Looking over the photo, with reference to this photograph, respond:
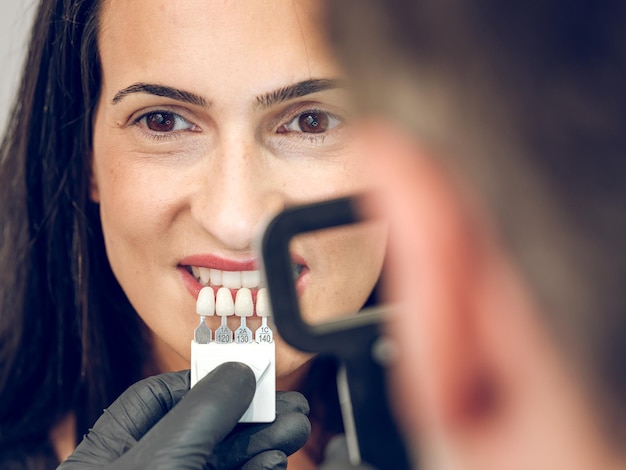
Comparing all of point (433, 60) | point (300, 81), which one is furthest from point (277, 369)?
point (433, 60)

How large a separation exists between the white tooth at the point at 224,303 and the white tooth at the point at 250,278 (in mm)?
24

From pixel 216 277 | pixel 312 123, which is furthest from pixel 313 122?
pixel 216 277

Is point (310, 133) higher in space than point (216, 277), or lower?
higher

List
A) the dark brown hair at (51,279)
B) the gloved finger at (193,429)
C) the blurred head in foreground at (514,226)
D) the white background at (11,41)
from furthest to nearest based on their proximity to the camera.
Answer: the white background at (11,41) < the dark brown hair at (51,279) < the gloved finger at (193,429) < the blurred head in foreground at (514,226)

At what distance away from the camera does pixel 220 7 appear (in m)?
1.00

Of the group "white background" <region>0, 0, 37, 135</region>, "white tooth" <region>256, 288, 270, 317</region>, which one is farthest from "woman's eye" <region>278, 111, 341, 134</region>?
"white background" <region>0, 0, 37, 135</region>

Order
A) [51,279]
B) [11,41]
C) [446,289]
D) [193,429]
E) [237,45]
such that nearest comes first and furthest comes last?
[446,289], [193,429], [237,45], [51,279], [11,41]

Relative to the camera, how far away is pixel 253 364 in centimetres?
104

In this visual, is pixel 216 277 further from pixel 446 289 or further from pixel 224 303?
pixel 446 289

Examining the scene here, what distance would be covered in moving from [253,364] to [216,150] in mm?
278

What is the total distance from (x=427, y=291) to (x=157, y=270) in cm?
72

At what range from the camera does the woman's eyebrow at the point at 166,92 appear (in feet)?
3.33

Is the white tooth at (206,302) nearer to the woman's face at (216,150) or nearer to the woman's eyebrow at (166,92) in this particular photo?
the woman's face at (216,150)

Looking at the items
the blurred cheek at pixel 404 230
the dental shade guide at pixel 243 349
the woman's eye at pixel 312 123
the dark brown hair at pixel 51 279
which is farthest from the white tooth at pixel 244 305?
the blurred cheek at pixel 404 230
